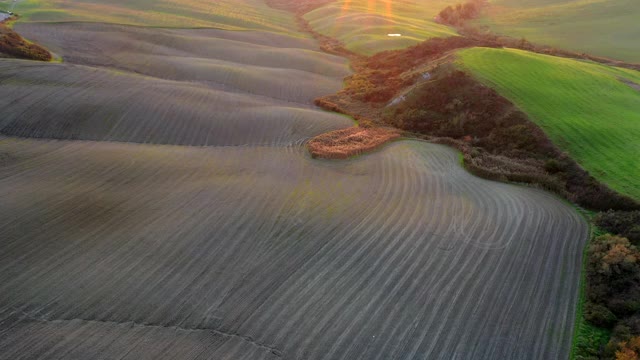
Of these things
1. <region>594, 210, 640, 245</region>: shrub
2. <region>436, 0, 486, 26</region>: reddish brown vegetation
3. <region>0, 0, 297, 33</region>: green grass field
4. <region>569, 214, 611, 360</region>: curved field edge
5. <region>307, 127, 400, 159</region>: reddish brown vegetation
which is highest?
<region>436, 0, 486, 26</region>: reddish brown vegetation

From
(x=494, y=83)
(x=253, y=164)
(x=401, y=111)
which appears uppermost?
(x=494, y=83)

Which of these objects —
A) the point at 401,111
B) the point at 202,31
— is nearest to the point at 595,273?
the point at 401,111

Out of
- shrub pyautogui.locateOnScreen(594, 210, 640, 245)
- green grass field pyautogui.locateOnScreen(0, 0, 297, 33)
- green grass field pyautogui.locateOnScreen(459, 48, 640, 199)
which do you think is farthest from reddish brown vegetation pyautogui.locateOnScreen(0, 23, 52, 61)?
shrub pyautogui.locateOnScreen(594, 210, 640, 245)

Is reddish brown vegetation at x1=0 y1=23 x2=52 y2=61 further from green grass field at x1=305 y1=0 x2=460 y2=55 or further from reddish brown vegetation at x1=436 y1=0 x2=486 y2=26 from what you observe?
reddish brown vegetation at x1=436 y1=0 x2=486 y2=26

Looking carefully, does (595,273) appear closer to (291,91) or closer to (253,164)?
(253,164)

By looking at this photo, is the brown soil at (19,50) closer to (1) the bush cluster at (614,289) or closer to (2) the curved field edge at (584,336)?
(2) the curved field edge at (584,336)

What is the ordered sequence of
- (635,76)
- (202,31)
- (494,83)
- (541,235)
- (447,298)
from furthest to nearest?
(202,31), (635,76), (494,83), (541,235), (447,298)
